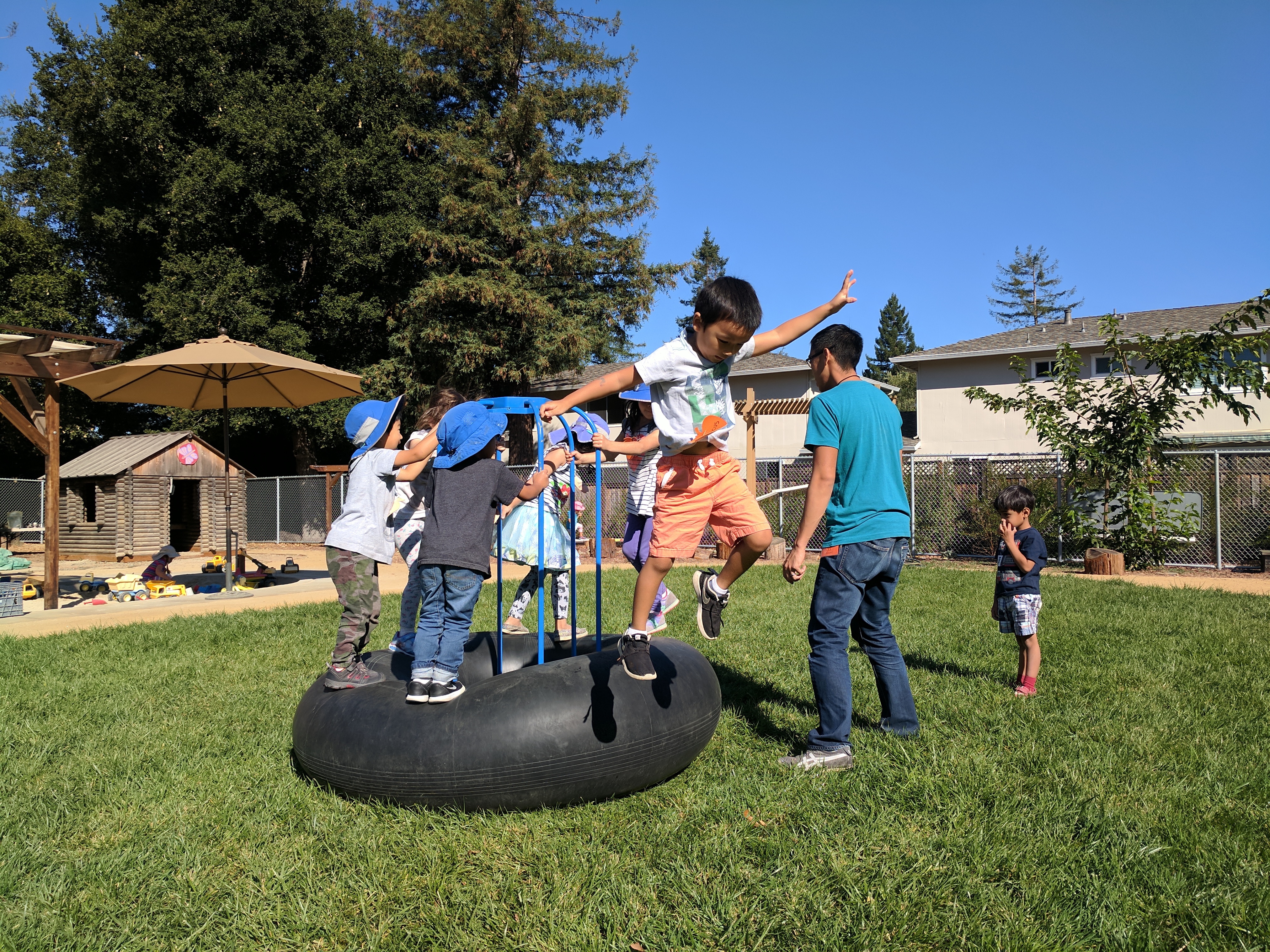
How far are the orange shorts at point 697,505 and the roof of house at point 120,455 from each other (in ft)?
59.2

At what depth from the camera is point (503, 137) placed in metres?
26.1

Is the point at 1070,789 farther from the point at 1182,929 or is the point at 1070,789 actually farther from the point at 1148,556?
the point at 1148,556

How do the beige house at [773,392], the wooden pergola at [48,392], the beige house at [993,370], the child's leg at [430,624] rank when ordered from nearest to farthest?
the child's leg at [430,624] < the wooden pergola at [48,392] < the beige house at [993,370] < the beige house at [773,392]

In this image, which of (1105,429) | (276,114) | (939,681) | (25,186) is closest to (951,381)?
(1105,429)

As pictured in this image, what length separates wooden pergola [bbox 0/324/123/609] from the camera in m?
9.21

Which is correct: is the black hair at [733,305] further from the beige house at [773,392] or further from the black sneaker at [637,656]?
the beige house at [773,392]

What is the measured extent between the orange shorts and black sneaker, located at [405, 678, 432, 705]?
47.8 inches

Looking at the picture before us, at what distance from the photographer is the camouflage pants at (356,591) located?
4574 mm

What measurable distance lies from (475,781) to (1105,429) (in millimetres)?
12871

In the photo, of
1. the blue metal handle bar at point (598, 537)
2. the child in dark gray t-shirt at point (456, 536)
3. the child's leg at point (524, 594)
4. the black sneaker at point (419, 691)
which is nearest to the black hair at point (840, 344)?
the blue metal handle bar at point (598, 537)

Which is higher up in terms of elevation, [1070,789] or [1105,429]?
[1105,429]

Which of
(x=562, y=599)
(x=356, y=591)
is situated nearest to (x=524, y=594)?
(x=562, y=599)

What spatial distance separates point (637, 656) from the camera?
3.59 meters

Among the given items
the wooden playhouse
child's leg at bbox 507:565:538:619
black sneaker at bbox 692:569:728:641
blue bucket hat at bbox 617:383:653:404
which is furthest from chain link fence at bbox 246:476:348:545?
black sneaker at bbox 692:569:728:641
